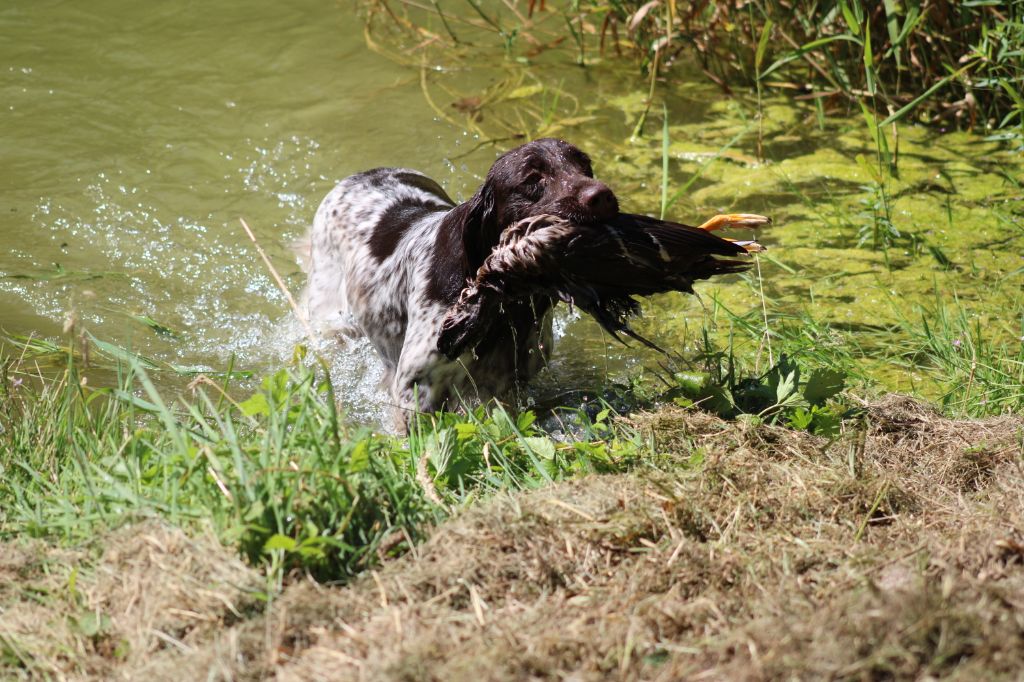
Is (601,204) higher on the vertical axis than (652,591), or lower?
higher

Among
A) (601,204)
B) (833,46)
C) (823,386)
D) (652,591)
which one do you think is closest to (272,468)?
(652,591)

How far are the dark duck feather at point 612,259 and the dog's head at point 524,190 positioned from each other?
0.62 feet

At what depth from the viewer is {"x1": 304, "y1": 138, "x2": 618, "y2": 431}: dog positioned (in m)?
3.76

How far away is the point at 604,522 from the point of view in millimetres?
2857

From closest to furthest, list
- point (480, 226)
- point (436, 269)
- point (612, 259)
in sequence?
point (612, 259) → point (480, 226) → point (436, 269)

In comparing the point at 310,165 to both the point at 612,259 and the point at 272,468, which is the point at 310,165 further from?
the point at 272,468

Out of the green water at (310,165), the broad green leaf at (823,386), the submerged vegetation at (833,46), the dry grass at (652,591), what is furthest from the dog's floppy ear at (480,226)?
the submerged vegetation at (833,46)

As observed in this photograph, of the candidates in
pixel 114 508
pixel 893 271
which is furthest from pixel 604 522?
pixel 893 271

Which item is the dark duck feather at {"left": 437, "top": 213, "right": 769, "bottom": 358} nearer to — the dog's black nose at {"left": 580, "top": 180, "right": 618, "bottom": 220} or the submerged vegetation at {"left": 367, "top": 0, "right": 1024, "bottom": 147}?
the dog's black nose at {"left": 580, "top": 180, "right": 618, "bottom": 220}

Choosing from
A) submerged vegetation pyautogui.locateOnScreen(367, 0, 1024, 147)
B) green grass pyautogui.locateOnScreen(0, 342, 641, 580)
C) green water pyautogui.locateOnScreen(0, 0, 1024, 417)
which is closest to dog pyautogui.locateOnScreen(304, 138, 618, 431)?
green water pyautogui.locateOnScreen(0, 0, 1024, 417)

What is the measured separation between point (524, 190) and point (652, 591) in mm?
1630

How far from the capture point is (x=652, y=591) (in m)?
2.64

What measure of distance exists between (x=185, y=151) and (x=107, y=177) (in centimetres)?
54

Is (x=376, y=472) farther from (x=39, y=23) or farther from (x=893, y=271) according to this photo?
(x=39, y=23)
